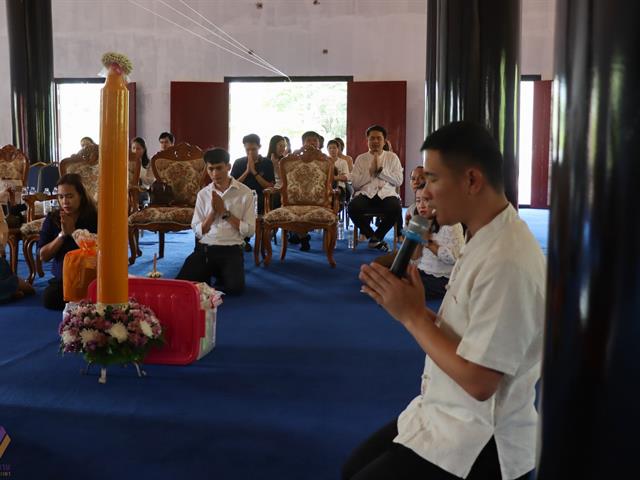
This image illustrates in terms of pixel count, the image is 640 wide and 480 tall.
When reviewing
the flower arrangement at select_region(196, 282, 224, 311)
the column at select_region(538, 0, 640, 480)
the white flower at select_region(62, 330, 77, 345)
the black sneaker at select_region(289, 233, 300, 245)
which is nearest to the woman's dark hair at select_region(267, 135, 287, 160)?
the black sneaker at select_region(289, 233, 300, 245)

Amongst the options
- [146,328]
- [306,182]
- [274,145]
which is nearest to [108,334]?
[146,328]

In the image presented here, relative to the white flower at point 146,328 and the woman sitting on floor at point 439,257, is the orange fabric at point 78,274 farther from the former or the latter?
the woman sitting on floor at point 439,257

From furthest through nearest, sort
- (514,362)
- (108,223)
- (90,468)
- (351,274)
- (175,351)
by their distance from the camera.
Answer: (351,274)
(175,351)
(108,223)
(90,468)
(514,362)

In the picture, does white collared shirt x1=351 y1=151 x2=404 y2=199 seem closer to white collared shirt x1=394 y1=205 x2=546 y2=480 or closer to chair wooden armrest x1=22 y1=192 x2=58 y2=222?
chair wooden armrest x1=22 y1=192 x2=58 y2=222

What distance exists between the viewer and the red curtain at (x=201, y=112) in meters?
12.3

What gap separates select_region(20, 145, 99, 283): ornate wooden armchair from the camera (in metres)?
5.21

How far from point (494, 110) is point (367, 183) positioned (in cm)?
276

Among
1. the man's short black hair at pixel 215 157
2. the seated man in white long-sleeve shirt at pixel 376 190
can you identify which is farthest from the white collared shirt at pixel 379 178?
the man's short black hair at pixel 215 157

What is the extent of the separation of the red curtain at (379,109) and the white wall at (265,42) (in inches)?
8.9

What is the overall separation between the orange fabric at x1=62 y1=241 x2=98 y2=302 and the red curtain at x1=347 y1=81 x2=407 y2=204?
8.85m

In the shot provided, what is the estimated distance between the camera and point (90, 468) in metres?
2.11

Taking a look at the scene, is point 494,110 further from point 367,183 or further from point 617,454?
point 617,454

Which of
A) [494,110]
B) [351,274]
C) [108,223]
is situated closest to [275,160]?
[351,274]

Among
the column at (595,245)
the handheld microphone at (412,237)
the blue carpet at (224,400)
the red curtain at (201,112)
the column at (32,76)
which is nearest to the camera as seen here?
the column at (595,245)
